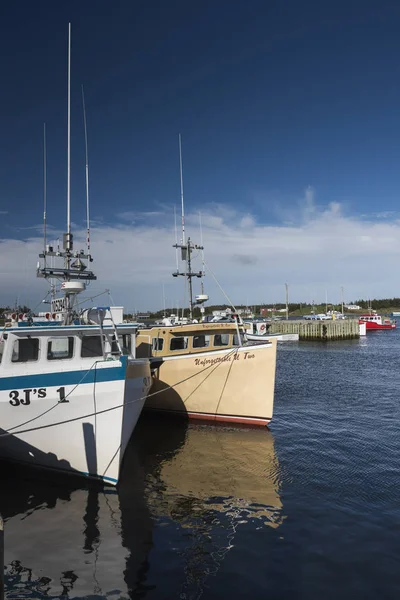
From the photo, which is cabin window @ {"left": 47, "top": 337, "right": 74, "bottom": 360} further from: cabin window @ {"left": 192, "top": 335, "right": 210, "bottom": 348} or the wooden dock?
the wooden dock

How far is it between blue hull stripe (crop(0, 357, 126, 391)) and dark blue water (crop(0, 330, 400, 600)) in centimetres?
314

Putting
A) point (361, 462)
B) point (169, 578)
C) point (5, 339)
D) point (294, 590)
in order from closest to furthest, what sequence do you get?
point (294, 590) → point (169, 578) → point (5, 339) → point (361, 462)

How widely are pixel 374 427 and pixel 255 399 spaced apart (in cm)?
551

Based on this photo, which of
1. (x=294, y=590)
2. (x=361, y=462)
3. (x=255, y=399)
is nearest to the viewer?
(x=294, y=590)

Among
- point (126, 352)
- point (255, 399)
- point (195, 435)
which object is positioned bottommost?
point (195, 435)

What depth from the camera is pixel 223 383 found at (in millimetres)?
19391

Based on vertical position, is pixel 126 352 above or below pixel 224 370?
above

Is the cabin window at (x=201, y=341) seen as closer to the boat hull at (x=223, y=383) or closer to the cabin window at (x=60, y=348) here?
the boat hull at (x=223, y=383)

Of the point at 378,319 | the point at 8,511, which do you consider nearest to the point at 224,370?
the point at 8,511

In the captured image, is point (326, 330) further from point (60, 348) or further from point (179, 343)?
point (60, 348)

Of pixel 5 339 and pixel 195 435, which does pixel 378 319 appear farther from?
pixel 5 339

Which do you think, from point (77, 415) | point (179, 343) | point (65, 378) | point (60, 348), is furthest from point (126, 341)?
point (179, 343)

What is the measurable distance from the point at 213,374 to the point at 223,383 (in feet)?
2.15

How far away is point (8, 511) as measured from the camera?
34.6ft
